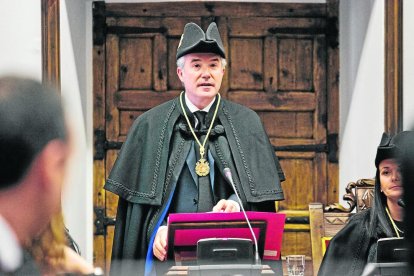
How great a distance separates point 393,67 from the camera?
22.0ft

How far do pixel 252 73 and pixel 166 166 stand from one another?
2558 millimetres

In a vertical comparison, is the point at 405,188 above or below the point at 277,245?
above

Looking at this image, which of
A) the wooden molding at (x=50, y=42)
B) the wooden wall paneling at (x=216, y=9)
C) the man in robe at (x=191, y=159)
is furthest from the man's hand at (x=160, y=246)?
the wooden wall paneling at (x=216, y=9)

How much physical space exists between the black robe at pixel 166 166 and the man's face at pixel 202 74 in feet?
0.71

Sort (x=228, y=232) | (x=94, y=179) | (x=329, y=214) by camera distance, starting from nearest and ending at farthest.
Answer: (x=228, y=232)
(x=329, y=214)
(x=94, y=179)

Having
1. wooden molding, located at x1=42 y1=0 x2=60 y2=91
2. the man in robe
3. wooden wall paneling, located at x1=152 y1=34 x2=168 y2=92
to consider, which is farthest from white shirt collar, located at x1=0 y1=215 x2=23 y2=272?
wooden wall paneling, located at x1=152 y1=34 x2=168 y2=92

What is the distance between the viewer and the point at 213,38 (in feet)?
17.7

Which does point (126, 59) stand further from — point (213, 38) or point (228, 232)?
point (228, 232)

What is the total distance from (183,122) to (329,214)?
929 mm

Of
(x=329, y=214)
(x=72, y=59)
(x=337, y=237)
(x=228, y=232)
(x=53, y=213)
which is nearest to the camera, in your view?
(x=53, y=213)

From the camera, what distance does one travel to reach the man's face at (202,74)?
17.5 ft

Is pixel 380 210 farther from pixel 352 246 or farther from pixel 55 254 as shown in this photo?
pixel 55 254

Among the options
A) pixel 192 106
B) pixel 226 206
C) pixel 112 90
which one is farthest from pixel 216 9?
pixel 226 206

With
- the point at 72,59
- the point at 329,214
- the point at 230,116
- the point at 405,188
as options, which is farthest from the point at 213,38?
the point at 405,188
